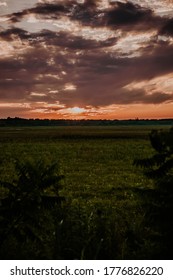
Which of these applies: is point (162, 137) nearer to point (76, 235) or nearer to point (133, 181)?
point (76, 235)

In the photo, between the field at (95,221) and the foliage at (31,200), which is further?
the field at (95,221)

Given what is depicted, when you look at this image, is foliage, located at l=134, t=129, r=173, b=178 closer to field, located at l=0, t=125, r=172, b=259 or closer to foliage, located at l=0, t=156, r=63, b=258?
field, located at l=0, t=125, r=172, b=259

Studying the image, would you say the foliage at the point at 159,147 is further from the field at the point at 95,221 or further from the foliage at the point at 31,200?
the foliage at the point at 31,200

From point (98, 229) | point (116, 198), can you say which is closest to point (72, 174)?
point (116, 198)

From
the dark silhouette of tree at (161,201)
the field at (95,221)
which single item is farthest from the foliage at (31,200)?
the dark silhouette of tree at (161,201)

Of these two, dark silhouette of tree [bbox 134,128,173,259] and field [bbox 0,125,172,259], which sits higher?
dark silhouette of tree [bbox 134,128,173,259]

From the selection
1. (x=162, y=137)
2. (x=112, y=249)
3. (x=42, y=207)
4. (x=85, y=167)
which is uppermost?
(x=162, y=137)

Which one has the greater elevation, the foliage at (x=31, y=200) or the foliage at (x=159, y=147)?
the foliage at (x=159, y=147)

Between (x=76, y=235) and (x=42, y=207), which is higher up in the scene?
(x=42, y=207)

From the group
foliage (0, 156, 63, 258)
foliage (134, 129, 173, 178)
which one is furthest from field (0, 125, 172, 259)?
foliage (134, 129, 173, 178)

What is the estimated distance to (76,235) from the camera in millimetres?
3598

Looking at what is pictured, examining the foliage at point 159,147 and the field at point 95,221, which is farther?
the field at point 95,221

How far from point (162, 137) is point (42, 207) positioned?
3.29 feet
